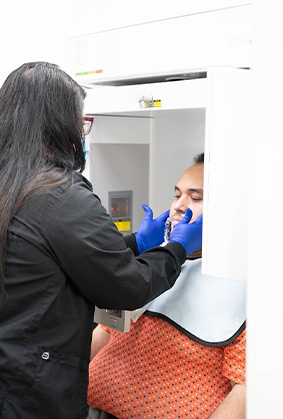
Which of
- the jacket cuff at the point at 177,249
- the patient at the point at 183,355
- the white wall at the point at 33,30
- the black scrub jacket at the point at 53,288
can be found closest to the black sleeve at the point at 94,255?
the black scrub jacket at the point at 53,288

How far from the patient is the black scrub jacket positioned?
35cm

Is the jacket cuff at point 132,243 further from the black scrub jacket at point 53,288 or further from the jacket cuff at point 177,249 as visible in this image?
the black scrub jacket at point 53,288

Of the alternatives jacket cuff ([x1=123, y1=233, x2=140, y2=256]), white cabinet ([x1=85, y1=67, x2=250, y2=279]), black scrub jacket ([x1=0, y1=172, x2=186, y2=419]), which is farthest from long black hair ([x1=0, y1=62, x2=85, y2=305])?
jacket cuff ([x1=123, y1=233, x2=140, y2=256])

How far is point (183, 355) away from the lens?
5.66ft

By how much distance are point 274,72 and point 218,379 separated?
37.9 inches

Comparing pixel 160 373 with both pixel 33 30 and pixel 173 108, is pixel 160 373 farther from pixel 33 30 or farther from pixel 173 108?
pixel 33 30

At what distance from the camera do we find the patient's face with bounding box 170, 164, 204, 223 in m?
1.91

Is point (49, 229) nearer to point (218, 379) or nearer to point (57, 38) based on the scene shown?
point (218, 379)

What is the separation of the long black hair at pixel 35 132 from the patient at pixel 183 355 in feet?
1.90

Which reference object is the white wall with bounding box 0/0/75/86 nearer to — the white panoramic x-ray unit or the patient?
the white panoramic x-ray unit

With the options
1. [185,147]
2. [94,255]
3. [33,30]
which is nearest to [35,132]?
[94,255]

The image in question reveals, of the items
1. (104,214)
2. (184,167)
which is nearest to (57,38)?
(184,167)

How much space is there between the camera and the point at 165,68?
170 cm

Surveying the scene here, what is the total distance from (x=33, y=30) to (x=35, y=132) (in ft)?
4.55
